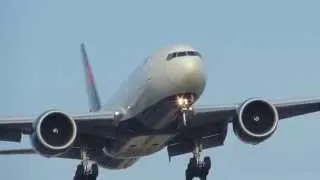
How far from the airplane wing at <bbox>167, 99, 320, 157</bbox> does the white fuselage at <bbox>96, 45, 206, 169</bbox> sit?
4.51 feet

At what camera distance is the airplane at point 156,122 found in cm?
3700

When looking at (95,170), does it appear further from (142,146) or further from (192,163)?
(192,163)

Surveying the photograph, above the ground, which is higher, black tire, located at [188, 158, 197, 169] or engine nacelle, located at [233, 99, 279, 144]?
engine nacelle, located at [233, 99, 279, 144]

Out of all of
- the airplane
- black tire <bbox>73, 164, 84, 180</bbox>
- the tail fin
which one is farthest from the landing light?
the tail fin

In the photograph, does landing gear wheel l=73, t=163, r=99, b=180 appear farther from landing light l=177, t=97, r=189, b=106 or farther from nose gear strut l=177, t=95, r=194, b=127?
landing light l=177, t=97, r=189, b=106

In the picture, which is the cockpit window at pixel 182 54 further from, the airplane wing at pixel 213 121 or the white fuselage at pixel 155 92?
the airplane wing at pixel 213 121

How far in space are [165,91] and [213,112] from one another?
314cm

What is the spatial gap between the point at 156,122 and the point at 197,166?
358cm

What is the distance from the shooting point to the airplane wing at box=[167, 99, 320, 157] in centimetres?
3938

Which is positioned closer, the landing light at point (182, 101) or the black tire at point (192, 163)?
the landing light at point (182, 101)

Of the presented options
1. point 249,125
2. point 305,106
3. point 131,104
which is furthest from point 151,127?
point 305,106

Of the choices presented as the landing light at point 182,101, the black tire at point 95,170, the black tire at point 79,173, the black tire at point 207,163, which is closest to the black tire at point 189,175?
the black tire at point 207,163

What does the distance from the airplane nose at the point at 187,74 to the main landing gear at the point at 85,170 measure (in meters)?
5.77

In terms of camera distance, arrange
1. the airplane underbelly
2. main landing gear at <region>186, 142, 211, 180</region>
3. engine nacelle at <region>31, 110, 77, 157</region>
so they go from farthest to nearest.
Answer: main landing gear at <region>186, 142, 211, 180</region>
the airplane underbelly
engine nacelle at <region>31, 110, 77, 157</region>
